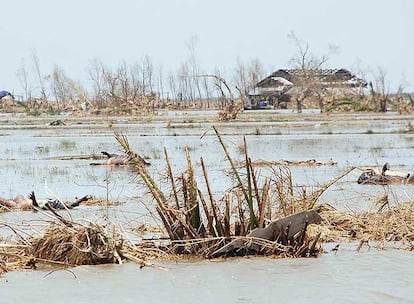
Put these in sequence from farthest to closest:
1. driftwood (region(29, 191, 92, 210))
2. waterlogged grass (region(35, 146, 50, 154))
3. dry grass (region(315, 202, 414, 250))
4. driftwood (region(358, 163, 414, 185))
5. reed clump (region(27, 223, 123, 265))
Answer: waterlogged grass (region(35, 146, 50, 154)) < driftwood (region(358, 163, 414, 185)) < driftwood (region(29, 191, 92, 210)) < dry grass (region(315, 202, 414, 250)) < reed clump (region(27, 223, 123, 265))

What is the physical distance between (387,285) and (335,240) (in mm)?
2620

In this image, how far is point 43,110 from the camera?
8444 cm

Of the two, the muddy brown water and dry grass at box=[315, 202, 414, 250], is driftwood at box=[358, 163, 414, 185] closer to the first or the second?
the muddy brown water

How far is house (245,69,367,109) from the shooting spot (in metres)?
83.3

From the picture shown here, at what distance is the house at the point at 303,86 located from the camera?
→ 273 feet

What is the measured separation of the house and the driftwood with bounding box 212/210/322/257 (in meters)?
71.2

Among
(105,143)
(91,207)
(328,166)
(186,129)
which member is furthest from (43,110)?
(91,207)

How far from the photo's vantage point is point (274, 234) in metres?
9.87

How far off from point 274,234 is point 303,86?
74.6 metres

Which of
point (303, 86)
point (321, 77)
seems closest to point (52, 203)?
point (303, 86)

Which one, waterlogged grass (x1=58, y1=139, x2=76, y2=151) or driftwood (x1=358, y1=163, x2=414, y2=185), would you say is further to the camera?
waterlogged grass (x1=58, y1=139, x2=76, y2=151)

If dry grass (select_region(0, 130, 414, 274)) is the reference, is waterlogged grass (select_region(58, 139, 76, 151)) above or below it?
below

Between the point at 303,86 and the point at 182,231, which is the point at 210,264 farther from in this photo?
the point at 303,86

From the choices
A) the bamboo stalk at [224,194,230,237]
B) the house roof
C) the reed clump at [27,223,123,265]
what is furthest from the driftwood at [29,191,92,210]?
the house roof
